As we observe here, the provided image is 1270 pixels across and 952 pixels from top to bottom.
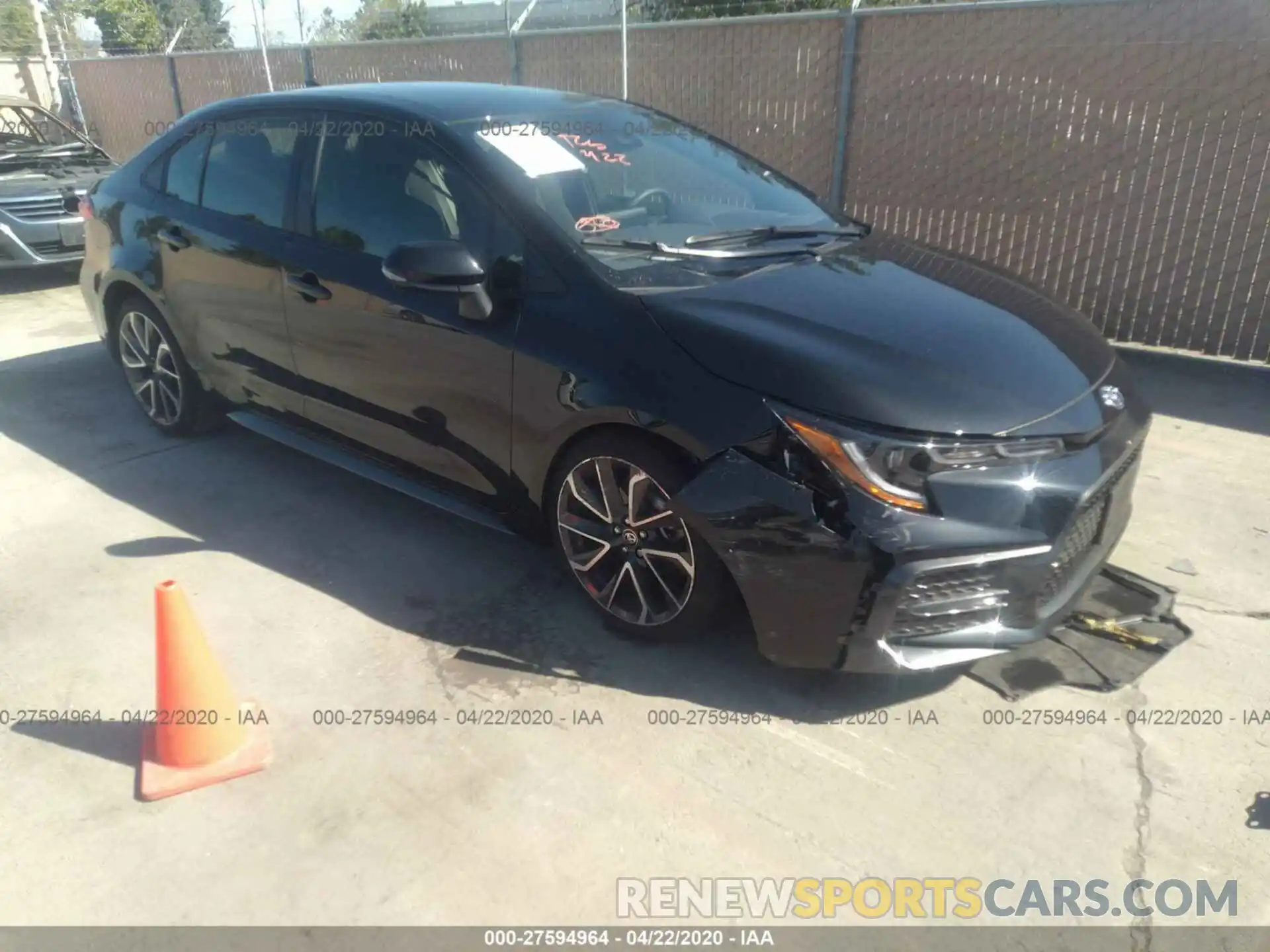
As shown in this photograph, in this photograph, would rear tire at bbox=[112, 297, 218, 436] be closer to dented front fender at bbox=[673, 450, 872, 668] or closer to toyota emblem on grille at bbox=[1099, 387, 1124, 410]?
dented front fender at bbox=[673, 450, 872, 668]

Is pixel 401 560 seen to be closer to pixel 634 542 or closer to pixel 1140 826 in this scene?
pixel 634 542

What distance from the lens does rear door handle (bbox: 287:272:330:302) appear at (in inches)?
150

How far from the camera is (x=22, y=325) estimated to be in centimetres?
746

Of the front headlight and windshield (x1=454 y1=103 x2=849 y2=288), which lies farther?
windshield (x1=454 y1=103 x2=849 y2=288)

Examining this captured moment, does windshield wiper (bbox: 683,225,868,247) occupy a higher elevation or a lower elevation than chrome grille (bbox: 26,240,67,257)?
higher

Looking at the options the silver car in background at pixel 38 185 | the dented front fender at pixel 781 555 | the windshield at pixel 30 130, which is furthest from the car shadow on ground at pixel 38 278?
the dented front fender at pixel 781 555

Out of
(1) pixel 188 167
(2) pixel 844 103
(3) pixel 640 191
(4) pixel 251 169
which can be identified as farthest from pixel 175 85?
(3) pixel 640 191

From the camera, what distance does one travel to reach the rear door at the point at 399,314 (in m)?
3.34

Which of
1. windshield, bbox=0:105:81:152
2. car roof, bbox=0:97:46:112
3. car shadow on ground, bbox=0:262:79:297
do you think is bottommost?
car shadow on ground, bbox=0:262:79:297

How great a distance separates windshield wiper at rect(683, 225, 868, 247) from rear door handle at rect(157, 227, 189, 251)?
2.53 meters

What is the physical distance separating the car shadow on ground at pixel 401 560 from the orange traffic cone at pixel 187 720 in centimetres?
68

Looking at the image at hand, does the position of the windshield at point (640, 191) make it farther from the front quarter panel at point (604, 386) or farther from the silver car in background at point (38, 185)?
the silver car in background at point (38, 185)

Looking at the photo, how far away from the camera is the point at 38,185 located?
8.23 m

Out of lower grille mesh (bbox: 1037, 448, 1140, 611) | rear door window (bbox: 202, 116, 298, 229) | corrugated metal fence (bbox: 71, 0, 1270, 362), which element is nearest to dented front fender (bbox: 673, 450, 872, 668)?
lower grille mesh (bbox: 1037, 448, 1140, 611)
